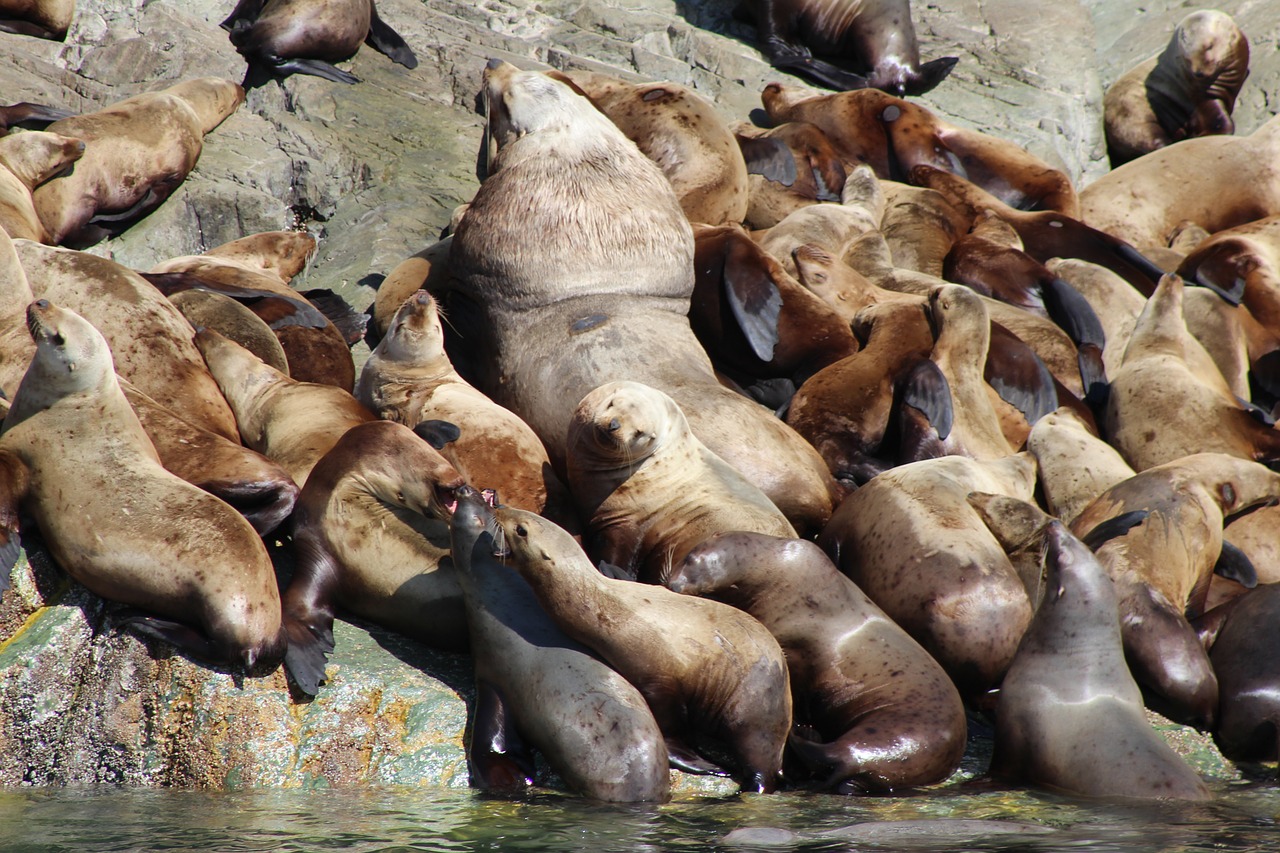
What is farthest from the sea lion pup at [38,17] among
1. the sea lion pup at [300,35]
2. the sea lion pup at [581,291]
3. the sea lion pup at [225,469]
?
the sea lion pup at [225,469]

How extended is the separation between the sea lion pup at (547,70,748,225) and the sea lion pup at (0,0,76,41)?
3573 millimetres

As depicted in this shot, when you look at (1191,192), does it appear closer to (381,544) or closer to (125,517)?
(381,544)

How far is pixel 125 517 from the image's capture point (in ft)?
14.0

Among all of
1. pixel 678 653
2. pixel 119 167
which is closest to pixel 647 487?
pixel 678 653

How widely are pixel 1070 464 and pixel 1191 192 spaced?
4409 mm

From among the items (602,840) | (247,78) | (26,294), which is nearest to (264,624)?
(602,840)

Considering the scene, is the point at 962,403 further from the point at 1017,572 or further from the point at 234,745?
the point at 234,745

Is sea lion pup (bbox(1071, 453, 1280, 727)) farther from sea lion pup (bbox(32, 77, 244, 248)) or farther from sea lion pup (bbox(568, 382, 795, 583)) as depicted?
sea lion pup (bbox(32, 77, 244, 248))

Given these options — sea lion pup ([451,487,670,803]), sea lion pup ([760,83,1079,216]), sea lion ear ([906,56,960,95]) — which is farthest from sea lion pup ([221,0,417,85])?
sea lion pup ([451,487,670,803])

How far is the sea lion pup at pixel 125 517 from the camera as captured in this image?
410 cm

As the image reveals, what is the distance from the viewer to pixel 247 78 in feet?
30.7

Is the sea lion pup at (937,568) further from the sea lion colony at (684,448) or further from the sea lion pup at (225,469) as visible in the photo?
the sea lion pup at (225,469)

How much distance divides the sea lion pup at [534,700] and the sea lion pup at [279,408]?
0.99 meters

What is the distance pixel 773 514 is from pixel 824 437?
1.04 m
